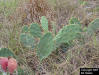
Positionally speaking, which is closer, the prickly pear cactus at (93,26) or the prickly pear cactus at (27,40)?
the prickly pear cactus at (27,40)

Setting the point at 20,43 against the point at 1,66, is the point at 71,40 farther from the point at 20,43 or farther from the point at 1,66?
the point at 1,66

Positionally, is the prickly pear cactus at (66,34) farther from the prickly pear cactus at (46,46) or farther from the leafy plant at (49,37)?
the prickly pear cactus at (46,46)

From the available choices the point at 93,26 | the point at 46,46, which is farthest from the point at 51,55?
the point at 93,26

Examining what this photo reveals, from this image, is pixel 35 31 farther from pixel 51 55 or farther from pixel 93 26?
pixel 93 26

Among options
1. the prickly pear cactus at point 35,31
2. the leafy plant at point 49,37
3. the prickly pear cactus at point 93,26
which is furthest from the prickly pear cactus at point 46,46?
the prickly pear cactus at point 93,26

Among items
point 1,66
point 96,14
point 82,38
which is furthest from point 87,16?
point 1,66

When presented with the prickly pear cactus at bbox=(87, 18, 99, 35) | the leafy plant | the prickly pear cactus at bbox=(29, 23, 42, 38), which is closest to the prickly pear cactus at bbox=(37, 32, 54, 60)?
the leafy plant
